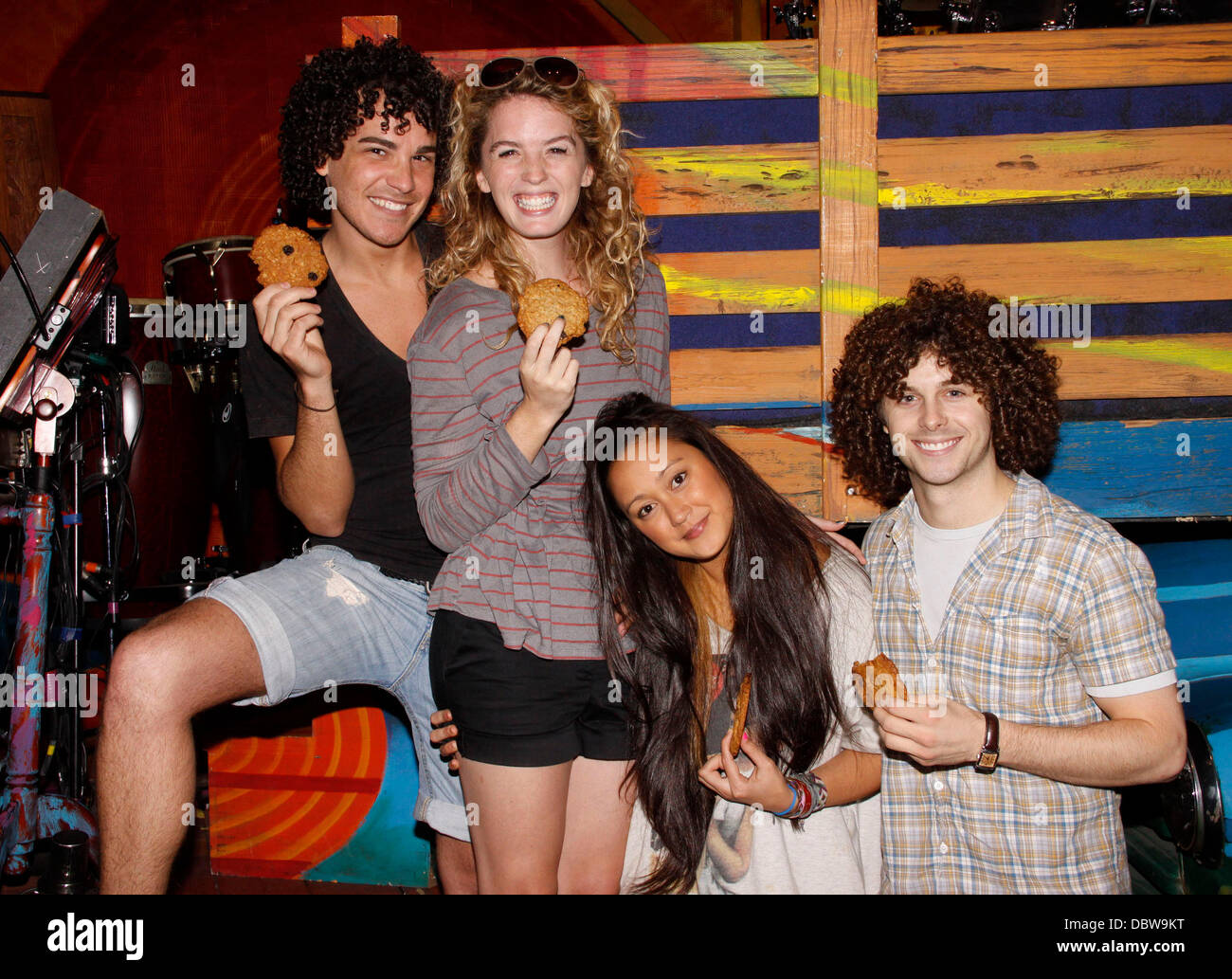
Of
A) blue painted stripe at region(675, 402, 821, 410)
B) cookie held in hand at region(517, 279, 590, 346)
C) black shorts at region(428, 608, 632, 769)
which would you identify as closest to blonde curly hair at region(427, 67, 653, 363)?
cookie held in hand at region(517, 279, 590, 346)

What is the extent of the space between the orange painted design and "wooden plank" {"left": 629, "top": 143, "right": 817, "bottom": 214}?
7.68 ft

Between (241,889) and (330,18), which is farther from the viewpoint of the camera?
(330,18)

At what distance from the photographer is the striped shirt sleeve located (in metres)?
2.29

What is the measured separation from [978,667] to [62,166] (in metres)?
7.50

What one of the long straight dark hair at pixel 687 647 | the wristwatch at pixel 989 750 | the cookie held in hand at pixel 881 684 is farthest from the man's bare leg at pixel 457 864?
the wristwatch at pixel 989 750

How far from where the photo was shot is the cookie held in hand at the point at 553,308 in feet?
7.73

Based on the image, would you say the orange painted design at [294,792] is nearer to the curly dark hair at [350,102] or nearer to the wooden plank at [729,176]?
the curly dark hair at [350,102]

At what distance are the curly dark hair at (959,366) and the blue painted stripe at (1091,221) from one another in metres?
0.37

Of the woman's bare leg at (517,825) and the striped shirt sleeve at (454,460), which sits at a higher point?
the striped shirt sleeve at (454,460)

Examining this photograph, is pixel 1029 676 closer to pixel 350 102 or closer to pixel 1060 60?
pixel 1060 60

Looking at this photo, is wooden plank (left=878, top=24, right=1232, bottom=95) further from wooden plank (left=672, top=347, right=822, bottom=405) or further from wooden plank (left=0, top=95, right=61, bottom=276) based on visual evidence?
wooden plank (left=0, top=95, right=61, bottom=276)
